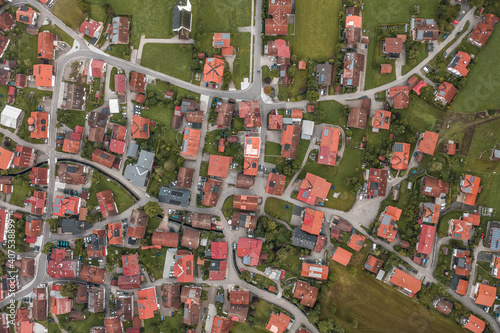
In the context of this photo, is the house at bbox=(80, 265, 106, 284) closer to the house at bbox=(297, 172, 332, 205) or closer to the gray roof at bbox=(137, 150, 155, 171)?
the gray roof at bbox=(137, 150, 155, 171)

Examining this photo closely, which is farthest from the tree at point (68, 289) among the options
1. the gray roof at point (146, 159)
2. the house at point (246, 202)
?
the house at point (246, 202)

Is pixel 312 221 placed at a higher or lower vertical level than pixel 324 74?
lower

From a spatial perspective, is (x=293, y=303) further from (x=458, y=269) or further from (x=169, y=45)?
(x=169, y=45)

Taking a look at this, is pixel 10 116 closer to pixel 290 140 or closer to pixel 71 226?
pixel 71 226

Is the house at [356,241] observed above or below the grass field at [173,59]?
below

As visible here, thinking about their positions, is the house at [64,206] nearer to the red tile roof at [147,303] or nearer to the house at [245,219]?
the red tile roof at [147,303]

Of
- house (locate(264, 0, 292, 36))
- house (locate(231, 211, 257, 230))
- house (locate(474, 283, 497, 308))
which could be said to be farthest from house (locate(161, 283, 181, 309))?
house (locate(474, 283, 497, 308))

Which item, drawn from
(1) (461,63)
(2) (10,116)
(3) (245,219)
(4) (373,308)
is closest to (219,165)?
(3) (245,219)
